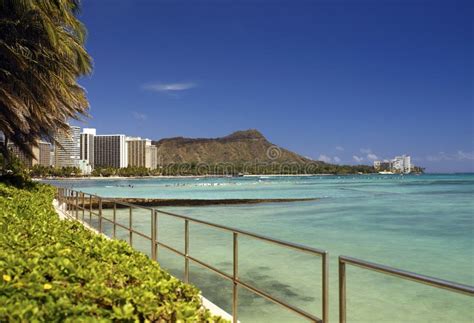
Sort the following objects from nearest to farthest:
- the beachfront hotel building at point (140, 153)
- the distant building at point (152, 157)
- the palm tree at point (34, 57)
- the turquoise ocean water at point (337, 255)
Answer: the turquoise ocean water at point (337, 255) < the palm tree at point (34, 57) < the beachfront hotel building at point (140, 153) < the distant building at point (152, 157)

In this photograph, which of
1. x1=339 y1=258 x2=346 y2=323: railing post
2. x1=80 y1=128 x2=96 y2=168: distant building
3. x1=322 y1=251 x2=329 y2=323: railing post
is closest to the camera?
x1=339 y1=258 x2=346 y2=323: railing post

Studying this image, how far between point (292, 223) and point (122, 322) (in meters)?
18.6

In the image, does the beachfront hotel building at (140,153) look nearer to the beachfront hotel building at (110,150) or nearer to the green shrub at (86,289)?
the beachfront hotel building at (110,150)

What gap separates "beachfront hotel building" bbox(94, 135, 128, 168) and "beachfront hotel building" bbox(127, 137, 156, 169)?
4790mm

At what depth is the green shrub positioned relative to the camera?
1.79m

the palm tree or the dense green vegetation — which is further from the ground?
the palm tree

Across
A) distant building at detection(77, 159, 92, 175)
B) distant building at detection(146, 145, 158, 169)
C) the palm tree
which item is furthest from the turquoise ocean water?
distant building at detection(146, 145, 158, 169)

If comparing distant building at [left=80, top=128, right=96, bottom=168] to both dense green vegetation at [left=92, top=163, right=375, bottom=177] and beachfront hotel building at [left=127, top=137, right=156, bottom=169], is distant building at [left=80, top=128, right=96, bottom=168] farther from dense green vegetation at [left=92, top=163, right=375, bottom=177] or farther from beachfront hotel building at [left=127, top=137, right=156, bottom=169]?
dense green vegetation at [left=92, top=163, right=375, bottom=177]

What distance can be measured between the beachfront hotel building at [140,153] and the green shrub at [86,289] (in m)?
181

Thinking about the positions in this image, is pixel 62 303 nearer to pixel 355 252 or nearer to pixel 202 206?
pixel 355 252

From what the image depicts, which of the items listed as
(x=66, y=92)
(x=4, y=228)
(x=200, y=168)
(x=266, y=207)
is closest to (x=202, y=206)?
(x=266, y=207)

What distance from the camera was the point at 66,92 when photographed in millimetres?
10125

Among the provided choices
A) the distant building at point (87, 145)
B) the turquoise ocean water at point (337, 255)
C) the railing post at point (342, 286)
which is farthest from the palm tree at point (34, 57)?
the distant building at point (87, 145)

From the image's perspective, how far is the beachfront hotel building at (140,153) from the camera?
594 ft
